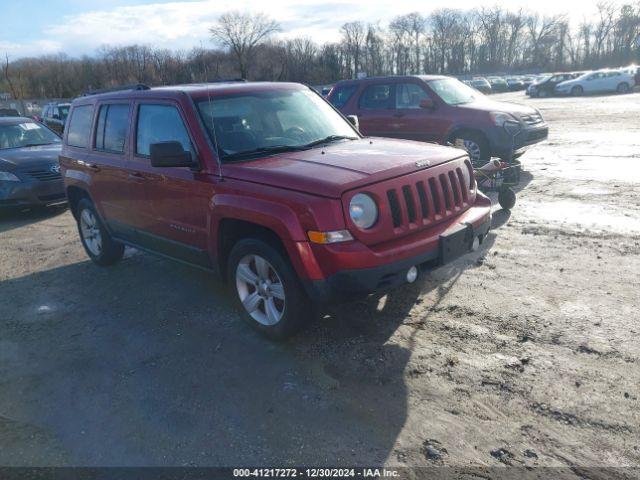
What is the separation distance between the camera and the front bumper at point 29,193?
360 inches

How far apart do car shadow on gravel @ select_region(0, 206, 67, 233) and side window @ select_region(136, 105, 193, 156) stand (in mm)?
5138

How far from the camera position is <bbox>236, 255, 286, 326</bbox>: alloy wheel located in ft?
13.4

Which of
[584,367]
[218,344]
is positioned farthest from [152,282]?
[584,367]

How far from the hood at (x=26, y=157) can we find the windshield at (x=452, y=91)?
291 inches

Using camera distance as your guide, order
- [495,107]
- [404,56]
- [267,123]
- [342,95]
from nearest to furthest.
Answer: [267,123] < [495,107] < [342,95] < [404,56]

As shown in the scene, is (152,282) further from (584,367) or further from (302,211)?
(584,367)

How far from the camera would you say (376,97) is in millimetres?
10844

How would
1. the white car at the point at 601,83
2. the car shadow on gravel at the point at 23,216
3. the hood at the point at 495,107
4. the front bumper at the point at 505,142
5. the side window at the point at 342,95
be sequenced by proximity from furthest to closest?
the white car at the point at 601,83, the side window at the point at 342,95, the hood at the point at 495,107, the front bumper at the point at 505,142, the car shadow on gravel at the point at 23,216

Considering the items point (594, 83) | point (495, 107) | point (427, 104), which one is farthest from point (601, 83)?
point (427, 104)

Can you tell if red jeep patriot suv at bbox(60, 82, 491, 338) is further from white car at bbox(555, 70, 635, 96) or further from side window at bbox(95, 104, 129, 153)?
white car at bbox(555, 70, 635, 96)

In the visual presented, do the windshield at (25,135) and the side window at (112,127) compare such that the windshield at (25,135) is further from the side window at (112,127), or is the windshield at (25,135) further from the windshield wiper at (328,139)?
the windshield wiper at (328,139)

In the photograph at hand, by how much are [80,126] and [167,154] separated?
2.75 m

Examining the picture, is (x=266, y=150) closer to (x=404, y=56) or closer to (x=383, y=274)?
(x=383, y=274)

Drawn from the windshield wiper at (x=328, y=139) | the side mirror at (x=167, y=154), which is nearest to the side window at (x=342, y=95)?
the windshield wiper at (x=328, y=139)
